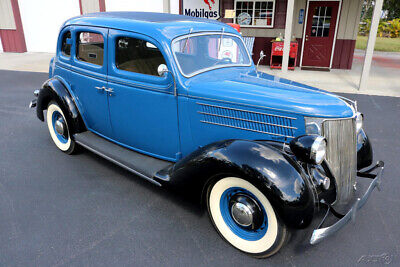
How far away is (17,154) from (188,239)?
2.95 meters

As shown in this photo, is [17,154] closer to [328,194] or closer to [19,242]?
[19,242]

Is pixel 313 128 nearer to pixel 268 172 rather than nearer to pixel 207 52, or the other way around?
pixel 268 172

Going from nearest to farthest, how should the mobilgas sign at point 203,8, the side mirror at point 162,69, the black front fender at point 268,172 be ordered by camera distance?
the black front fender at point 268,172, the side mirror at point 162,69, the mobilgas sign at point 203,8

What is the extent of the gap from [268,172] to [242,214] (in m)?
0.49

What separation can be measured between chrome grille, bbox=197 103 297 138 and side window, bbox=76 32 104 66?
149 cm

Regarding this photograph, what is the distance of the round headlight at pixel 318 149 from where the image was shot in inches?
81.4

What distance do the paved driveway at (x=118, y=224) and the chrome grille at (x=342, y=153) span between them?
49 cm

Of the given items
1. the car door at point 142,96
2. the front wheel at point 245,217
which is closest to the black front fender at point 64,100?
the car door at point 142,96

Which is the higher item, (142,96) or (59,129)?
(142,96)

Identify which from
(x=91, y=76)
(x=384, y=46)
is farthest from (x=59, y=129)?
(x=384, y=46)

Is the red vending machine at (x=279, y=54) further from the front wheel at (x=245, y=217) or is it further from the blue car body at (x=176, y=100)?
the front wheel at (x=245, y=217)

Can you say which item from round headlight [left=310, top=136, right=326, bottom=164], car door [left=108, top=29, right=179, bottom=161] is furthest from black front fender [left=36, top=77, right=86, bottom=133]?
round headlight [left=310, top=136, right=326, bottom=164]

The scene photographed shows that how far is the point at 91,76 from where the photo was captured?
11.4 feet

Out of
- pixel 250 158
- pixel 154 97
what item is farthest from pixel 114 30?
pixel 250 158
